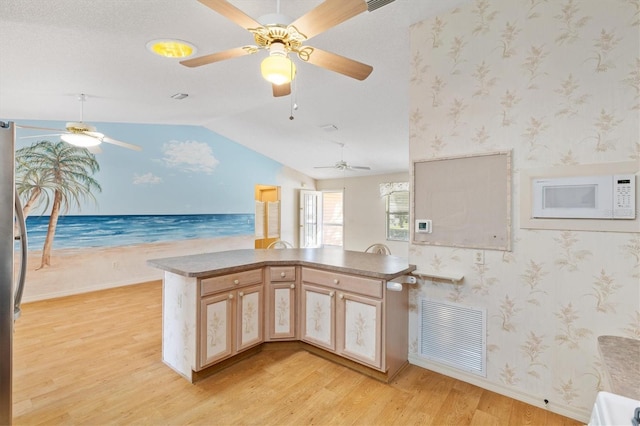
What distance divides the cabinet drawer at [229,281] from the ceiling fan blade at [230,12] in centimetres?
177

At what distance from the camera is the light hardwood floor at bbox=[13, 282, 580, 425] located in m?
1.98

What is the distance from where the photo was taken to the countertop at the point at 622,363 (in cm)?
118

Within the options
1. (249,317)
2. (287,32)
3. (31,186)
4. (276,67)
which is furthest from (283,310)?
(31,186)

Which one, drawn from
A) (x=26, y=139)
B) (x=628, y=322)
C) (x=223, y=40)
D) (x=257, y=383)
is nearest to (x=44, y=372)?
(x=257, y=383)

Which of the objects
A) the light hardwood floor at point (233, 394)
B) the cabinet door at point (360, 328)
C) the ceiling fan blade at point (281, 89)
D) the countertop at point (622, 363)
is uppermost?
A: the ceiling fan blade at point (281, 89)

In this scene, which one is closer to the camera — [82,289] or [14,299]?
[14,299]

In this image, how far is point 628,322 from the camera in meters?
1.83

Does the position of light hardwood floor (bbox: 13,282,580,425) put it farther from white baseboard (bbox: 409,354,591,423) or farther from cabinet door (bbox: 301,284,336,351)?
cabinet door (bbox: 301,284,336,351)

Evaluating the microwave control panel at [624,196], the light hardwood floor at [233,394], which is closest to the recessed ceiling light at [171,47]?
the light hardwood floor at [233,394]

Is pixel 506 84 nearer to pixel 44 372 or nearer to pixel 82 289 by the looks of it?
pixel 44 372

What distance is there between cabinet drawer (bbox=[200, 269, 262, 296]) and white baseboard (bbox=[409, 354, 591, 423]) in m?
1.55

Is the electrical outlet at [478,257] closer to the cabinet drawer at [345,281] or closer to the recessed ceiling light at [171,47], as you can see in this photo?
the cabinet drawer at [345,281]

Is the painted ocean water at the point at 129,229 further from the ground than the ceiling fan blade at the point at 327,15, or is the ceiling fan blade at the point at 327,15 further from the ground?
the ceiling fan blade at the point at 327,15

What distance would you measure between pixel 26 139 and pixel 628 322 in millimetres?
6853
